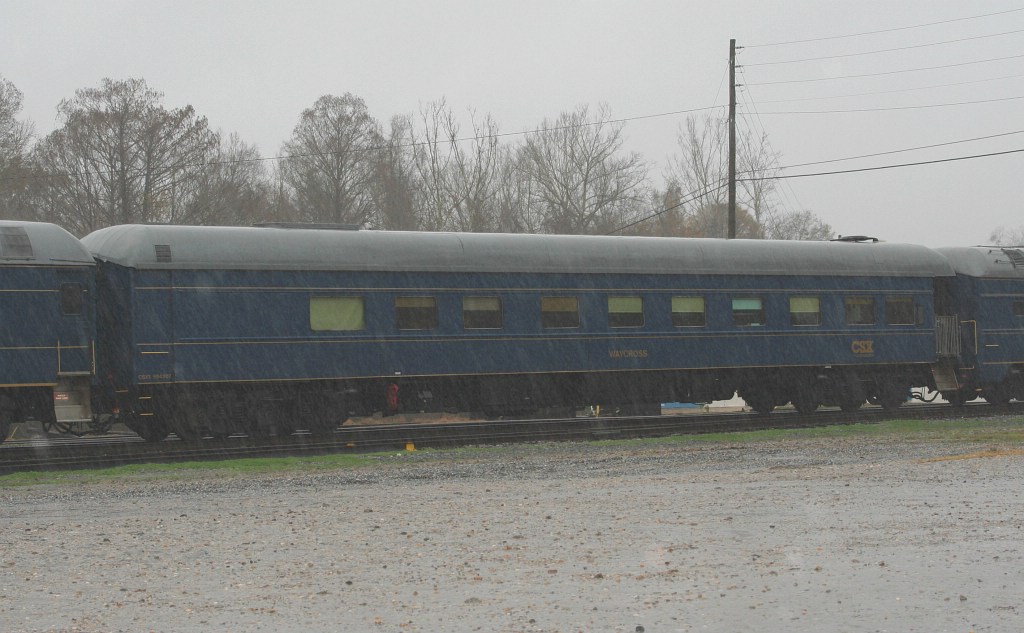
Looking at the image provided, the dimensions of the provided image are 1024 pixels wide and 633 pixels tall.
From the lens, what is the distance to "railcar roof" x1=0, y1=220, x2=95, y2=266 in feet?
57.0

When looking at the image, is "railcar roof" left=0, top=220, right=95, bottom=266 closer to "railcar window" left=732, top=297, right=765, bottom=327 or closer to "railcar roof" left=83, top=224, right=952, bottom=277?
"railcar roof" left=83, top=224, right=952, bottom=277

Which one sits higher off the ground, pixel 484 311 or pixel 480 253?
pixel 480 253

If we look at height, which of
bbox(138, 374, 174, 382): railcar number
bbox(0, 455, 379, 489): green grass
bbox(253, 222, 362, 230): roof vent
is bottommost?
bbox(0, 455, 379, 489): green grass

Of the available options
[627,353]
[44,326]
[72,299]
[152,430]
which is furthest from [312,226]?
[627,353]

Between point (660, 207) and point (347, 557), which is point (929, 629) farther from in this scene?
point (660, 207)

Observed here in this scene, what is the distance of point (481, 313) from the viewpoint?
20.5m

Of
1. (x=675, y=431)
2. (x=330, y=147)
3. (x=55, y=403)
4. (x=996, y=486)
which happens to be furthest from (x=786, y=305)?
(x=330, y=147)

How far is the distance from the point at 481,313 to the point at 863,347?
895 centimetres

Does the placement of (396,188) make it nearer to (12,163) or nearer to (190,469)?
(12,163)

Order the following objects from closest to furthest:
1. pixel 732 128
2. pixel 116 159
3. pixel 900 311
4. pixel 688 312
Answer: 1. pixel 688 312
2. pixel 900 311
3. pixel 732 128
4. pixel 116 159

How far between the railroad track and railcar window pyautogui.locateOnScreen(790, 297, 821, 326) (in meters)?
1.97

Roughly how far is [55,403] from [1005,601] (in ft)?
48.7

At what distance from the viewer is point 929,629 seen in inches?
240

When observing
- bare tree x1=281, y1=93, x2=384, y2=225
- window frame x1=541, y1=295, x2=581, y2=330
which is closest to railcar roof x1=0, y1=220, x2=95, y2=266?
window frame x1=541, y1=295, x2=581, y2=330
